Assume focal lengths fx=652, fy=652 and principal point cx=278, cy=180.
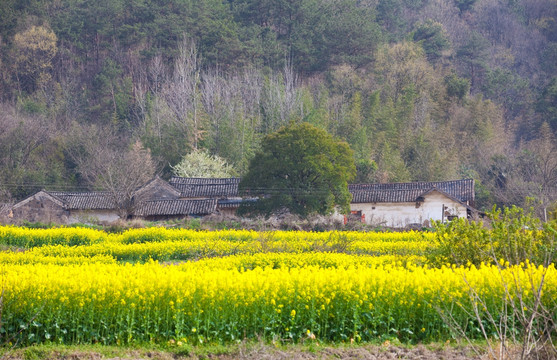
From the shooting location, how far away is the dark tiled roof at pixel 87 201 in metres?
33.9

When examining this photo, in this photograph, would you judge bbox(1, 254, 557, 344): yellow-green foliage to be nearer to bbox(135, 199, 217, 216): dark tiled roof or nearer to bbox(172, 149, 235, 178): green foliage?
bbox(135, 199, 217, 216): dark tiled roof

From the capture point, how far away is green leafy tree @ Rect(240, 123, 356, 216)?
A: 29.4m

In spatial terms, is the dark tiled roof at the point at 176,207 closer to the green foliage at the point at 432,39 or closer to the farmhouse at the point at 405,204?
the farmhouse at the point at 405,204

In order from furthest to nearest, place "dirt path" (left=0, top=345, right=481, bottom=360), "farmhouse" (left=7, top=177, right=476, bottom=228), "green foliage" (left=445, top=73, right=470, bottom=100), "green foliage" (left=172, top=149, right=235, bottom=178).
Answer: "green foliage" (left=445, top=73, right=470, bottom=100)
"green foliage" (left=172, top=149, right=235, bottom=178)
"farmhouse" (left=7, top=177, right=476, bottom=228)
"dirt path" (left=0, top=345, right=481, bottom=360)

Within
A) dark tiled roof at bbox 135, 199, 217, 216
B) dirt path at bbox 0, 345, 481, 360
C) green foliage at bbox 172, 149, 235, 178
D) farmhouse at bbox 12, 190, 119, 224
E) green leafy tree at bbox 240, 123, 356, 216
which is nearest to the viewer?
dirt path at bbox 0, 345, 481, 360

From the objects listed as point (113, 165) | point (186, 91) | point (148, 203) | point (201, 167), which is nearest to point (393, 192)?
point (148, 203)

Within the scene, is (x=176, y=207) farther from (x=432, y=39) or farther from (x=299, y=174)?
(x=432, y=39)

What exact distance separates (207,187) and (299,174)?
7677 millimetres

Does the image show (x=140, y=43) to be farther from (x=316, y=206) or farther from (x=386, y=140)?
(x=316, y=206)

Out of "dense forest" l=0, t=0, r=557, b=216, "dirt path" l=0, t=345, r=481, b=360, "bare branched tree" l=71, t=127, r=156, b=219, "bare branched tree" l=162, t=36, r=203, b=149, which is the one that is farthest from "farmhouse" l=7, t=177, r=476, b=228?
"dirt path" l=0, t=345, r=481, b=360

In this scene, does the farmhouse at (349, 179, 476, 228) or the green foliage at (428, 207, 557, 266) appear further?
the farmhouse at (349, 179, 476, 228)

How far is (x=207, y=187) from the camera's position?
118ft

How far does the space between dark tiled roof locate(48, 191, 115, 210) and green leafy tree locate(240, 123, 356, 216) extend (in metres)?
7.87

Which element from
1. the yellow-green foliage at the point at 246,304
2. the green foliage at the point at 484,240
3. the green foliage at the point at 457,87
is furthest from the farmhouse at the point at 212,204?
the yellow-green foliage at the point at 246,304
